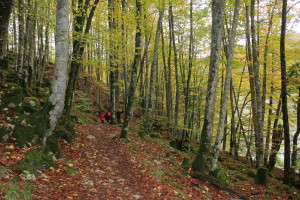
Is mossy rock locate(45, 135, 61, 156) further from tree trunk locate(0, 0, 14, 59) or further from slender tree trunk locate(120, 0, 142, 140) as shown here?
slender tree trunk locate(120, 0, 142, 140)

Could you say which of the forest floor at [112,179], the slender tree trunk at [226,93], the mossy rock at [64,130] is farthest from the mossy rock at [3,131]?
the slender tree trunk at [226,93]

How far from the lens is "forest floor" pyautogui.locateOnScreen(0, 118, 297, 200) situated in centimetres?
425

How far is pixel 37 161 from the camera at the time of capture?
481cm

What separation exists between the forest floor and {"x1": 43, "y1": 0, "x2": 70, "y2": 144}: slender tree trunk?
138cm

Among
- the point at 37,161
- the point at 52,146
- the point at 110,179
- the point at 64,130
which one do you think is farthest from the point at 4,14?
the point at 110,179

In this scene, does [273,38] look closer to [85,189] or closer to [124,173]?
[124,173]

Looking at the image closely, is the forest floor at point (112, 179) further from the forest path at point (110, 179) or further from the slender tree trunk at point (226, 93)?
the slender tree trunk at point (226, 93)

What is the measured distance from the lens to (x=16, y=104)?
20.2ft

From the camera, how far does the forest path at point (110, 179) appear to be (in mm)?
4309

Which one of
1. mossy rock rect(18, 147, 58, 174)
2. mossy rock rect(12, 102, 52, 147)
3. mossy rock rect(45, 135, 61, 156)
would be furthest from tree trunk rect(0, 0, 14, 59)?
mossy rock rect(18, 147, 58, 174)

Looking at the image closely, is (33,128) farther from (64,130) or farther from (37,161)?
(64,130)

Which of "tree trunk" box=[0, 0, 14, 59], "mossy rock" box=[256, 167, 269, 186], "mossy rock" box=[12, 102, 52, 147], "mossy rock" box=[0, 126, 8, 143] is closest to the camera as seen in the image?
"mossy rock" box=[0, 126, 8, 143]

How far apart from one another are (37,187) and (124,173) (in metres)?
2.64

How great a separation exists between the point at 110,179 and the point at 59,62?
3.79 m
